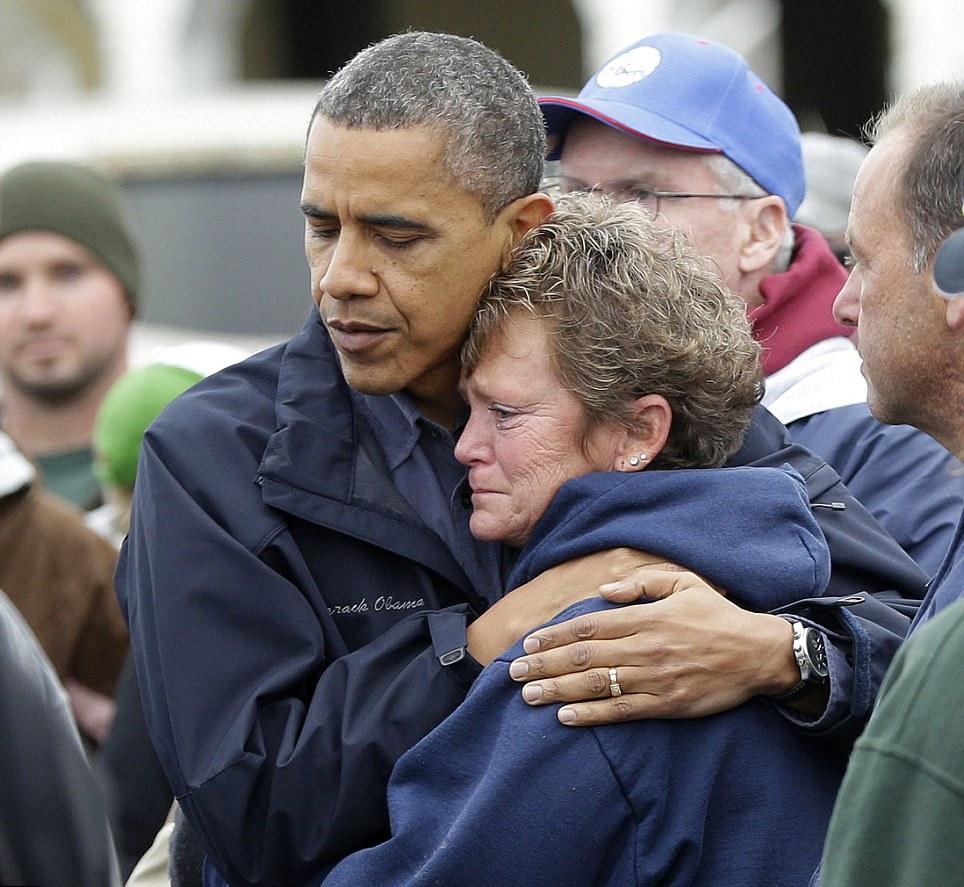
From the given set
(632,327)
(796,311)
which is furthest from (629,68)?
(632,327)

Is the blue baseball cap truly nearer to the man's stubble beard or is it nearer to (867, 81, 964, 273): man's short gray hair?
(867, 81, 964, 273): man's short gray hair

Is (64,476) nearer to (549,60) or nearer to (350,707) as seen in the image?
(350,707)

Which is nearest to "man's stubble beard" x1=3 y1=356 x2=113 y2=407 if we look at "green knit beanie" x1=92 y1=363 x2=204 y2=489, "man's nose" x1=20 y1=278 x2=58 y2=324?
"man's nose" x1=20 y1=278 x2=58 y2=324

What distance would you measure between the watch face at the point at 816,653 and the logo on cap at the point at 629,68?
59.4 inches

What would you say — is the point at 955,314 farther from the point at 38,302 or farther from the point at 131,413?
the point at 38,302

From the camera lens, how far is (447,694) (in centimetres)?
241

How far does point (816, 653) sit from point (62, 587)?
2562 millimetres

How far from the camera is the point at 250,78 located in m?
20.3

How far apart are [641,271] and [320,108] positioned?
527 millimetres

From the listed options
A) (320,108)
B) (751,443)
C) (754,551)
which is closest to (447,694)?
(754,551)

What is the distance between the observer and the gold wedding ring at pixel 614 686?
2287 mm

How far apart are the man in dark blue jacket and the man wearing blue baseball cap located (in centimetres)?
66

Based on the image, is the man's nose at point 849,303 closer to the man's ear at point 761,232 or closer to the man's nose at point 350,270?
the man's nose at point 350,270

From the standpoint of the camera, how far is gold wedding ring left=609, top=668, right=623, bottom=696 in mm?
2287
